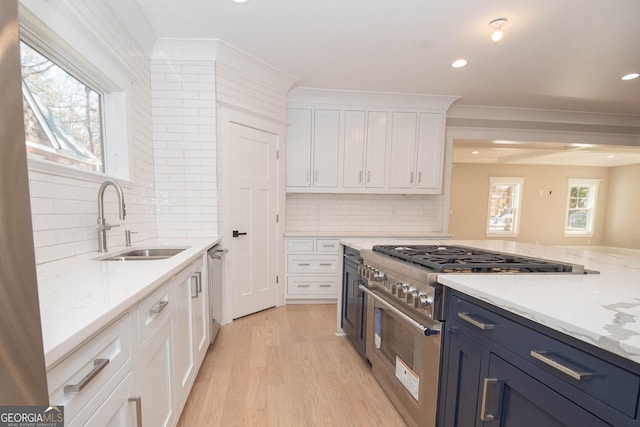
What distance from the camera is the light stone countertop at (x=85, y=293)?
1.86ft

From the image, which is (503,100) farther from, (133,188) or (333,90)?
(133,188)

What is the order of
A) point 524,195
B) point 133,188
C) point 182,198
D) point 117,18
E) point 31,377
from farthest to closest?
point 524,195 < point 182,198 < point 133,188 < point 117,18 < point 31,377

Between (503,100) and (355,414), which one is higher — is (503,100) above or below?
above

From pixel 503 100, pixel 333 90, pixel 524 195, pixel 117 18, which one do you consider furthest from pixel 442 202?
pixel 524 195

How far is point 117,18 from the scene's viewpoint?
1.84 meters

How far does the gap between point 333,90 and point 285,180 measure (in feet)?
4.27

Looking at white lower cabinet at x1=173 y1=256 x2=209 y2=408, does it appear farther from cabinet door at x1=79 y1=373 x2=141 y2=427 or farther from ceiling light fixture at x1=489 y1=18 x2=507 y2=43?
ceiling light fixture at x1=489 y1=18 x2=507 y2=43

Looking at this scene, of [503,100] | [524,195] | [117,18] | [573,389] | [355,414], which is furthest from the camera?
[524,195]

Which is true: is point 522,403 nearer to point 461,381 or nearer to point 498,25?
point 461,381

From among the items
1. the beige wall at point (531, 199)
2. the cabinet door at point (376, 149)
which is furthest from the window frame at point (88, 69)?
the beige wall at point (531, 199)

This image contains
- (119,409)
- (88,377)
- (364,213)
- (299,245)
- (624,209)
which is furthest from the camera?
(624,209)

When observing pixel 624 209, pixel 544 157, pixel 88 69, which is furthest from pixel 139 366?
pixel 624 209

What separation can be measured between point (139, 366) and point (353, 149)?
3127 millimetres

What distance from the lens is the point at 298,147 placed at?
3.39 metres
